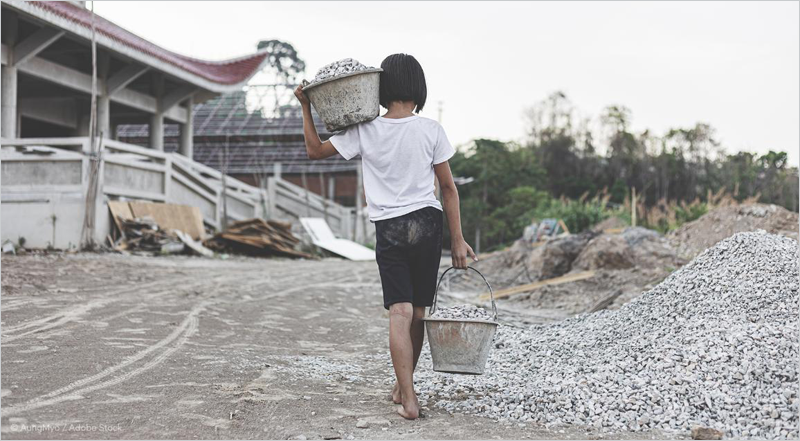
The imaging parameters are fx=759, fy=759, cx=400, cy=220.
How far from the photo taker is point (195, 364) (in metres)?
4.70

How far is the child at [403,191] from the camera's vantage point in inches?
142

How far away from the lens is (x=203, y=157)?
3544 centimetres

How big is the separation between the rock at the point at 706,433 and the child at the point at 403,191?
1.22 meters

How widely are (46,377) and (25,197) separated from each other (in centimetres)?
1130

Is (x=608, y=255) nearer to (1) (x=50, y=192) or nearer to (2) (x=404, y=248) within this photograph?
(2) (x=404, y=248)

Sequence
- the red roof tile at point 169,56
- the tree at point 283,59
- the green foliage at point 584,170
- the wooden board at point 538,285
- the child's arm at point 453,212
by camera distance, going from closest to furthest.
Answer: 1. the child's arm at point 453,212
2. the wooden board at point 538,285
3. the red roof tile at point 169,56
4. the green foliage at point 584,170
5. the tree at point 283,59

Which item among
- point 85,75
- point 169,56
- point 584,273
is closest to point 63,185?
point 85,75

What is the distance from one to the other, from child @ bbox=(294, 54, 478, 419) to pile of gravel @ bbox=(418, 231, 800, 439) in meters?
0.57

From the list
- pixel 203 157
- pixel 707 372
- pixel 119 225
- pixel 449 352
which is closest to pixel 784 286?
pixel 707 372

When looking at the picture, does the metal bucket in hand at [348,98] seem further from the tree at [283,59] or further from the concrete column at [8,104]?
the tree at [283,59]

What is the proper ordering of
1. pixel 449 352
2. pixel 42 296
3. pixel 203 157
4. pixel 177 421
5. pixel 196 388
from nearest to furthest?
pixel 177 421 → pixel 449 352 → pixel 196 388 → pixel 42 296 → pixel 203 157

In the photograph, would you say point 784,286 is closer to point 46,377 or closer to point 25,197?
point 46,377

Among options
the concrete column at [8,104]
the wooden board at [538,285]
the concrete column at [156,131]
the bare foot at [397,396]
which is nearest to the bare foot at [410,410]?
the bare foot at [397,396]

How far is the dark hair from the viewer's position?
3.73 m
